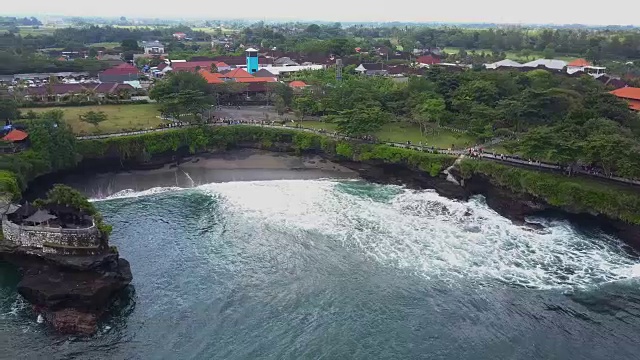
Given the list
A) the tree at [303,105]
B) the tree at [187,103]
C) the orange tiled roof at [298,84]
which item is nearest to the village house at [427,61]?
the orange tiled roof at [298,84]

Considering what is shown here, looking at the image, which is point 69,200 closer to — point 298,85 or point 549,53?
point 298,85

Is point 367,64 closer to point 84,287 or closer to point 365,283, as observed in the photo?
point 365,283

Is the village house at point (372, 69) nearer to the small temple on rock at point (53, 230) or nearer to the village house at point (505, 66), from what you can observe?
the village house at point (505, 66)

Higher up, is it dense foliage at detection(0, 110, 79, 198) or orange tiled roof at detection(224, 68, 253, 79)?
orange tiled roof at detection(224, 68, 253, 79)

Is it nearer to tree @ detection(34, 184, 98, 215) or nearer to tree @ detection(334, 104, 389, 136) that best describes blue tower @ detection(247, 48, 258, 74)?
tree @ detection(334, 104, 389, 136)

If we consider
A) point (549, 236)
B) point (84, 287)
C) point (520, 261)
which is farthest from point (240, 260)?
point (549, 236)

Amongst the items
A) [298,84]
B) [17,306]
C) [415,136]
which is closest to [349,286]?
[17,306]

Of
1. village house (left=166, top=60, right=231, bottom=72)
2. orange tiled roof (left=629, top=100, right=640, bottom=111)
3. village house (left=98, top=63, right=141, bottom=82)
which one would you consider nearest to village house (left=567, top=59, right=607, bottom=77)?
orange tiled roof (left=629, top=100, right=640, bottom=111)

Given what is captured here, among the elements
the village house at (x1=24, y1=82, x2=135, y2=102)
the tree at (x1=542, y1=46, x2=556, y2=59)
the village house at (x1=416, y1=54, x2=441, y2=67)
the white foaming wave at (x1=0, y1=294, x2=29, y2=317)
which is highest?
the tree at (x1=542, y1=46, x2=556, y2=59)

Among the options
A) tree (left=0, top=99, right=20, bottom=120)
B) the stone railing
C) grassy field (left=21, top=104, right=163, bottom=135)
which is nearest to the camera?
the stone railing
